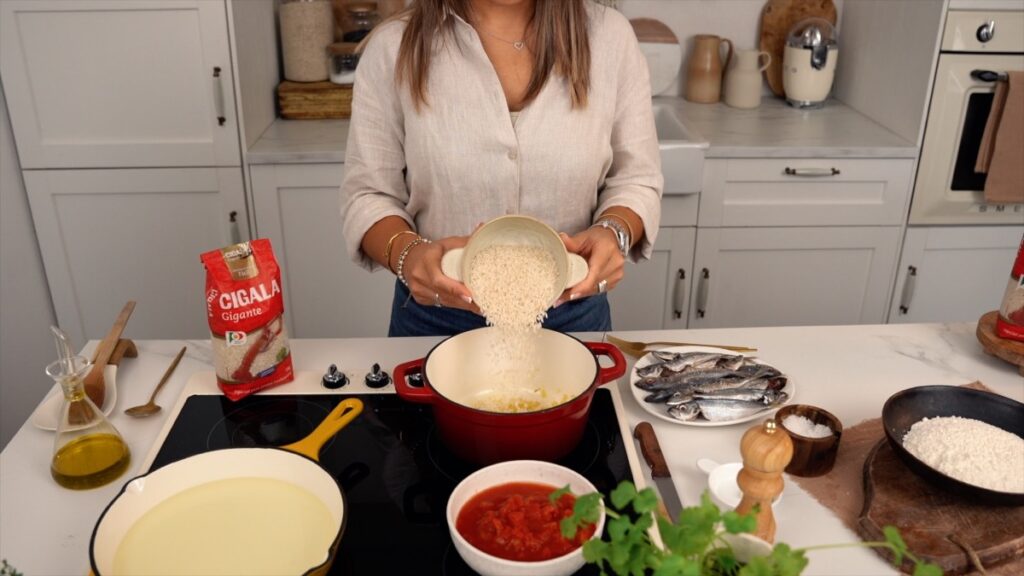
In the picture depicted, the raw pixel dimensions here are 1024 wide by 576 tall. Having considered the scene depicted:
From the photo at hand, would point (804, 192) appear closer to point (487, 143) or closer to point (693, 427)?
point (487, 143)

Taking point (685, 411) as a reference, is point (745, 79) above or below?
above

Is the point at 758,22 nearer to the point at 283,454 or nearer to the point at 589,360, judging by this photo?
the point at 589,360

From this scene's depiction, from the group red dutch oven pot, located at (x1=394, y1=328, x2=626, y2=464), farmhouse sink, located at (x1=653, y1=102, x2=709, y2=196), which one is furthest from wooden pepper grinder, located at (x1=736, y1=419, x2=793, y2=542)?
farmhouse sink, located at (x1=653, y1=102, x2=709, y2=196)

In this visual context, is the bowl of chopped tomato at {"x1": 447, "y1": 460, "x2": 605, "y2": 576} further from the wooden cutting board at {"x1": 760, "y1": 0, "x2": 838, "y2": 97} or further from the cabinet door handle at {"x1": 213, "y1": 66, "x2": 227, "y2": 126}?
the wooden cutting board at {"x1": 760, "y1": 0, "x2": 838, "y2": 97}

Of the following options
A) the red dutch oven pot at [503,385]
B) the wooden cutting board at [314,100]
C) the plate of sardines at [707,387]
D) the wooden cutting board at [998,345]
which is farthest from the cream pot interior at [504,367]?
the wooden cutting board at [314,100]

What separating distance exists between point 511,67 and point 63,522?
952 millimetres

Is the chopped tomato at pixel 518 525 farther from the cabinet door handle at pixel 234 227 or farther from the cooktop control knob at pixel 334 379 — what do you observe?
the cabinet door handle at pixel 234 227

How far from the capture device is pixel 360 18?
2611mm

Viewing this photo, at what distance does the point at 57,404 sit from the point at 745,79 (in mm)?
2210

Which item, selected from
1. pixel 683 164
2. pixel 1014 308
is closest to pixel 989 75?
pixel 683 164

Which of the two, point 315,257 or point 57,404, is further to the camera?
point 315,257

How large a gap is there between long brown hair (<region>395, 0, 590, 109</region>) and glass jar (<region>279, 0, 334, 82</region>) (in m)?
1.24

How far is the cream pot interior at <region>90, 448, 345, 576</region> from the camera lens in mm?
842

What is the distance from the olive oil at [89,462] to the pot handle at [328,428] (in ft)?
0.68
